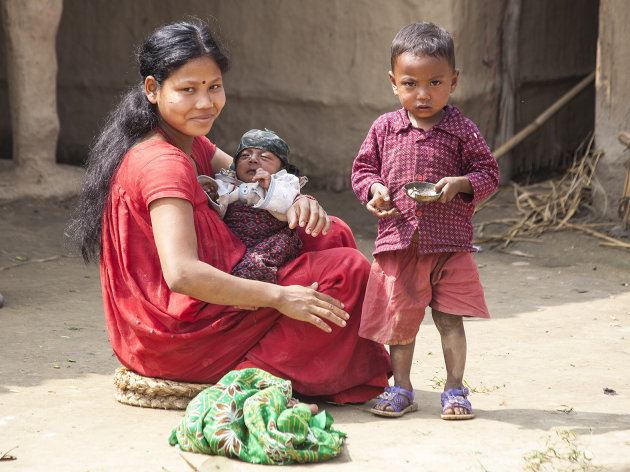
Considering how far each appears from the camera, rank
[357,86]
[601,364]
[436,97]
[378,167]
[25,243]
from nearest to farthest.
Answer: [436,97] → [378,167] → [601,364] → [25,243] → [357,86]

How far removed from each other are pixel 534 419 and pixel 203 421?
1.13 meters

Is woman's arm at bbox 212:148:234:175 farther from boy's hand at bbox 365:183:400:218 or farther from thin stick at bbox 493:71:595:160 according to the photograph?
thin stick at bbox 493:71:595:160

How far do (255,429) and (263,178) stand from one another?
98cm

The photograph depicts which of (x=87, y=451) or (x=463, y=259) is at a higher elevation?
(x=463, y=259)

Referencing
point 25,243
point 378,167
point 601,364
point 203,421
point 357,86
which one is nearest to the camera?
point 203,421

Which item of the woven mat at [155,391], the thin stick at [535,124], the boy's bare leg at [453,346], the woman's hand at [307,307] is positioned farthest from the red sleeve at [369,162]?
the thin stick at [535,124]

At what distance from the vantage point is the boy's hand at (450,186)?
2996 millimetres

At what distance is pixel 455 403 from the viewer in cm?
311

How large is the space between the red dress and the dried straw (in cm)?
361

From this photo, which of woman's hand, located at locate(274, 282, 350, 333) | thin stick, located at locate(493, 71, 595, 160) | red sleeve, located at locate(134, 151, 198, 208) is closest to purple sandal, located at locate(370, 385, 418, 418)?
woman's hand, located at locate(274, 282, 350, 333)

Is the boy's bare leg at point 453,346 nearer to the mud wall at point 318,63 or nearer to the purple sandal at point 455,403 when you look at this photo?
the purple sandal at point 455,403

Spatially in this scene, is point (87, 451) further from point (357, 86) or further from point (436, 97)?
point (357, 86)

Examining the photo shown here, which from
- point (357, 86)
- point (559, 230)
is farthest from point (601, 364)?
point (357, 86)

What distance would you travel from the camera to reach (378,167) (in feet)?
10.8
